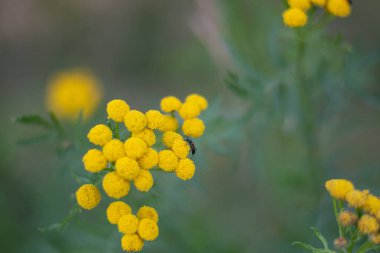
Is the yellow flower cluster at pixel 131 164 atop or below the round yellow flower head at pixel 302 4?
below

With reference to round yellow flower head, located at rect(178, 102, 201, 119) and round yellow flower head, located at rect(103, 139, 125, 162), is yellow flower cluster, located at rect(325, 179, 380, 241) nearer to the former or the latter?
round yellow flower head, located at rect(178, 102, 201, 119)

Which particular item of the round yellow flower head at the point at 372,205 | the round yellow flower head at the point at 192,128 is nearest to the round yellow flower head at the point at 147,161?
the round yellow flower head at the point at 192,128

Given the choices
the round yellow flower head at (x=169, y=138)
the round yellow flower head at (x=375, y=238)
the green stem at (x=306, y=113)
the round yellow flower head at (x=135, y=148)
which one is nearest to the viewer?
the round yellow flower head at (x=375, y=238)

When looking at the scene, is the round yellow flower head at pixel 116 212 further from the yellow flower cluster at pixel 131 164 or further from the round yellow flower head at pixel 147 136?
the round yellow flower head at pixel 147 136

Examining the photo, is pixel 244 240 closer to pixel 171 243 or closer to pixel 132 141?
pixel 171 243

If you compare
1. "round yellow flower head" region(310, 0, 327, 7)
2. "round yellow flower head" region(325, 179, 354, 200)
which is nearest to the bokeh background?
"round yellow flower head" region(310, 0, 327, 7)

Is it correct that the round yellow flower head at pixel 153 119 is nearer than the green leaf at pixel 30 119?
Yes

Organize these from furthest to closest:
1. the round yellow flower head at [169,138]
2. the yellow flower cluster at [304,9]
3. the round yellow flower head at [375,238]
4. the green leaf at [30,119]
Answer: the green leaf at [30,119]
the yellow flower cluster at [304,9]
the round yellow flower head at [169,138]
the round yellow flower head at [375,238]

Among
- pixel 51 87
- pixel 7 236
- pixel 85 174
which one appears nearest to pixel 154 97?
pixel 51 87
